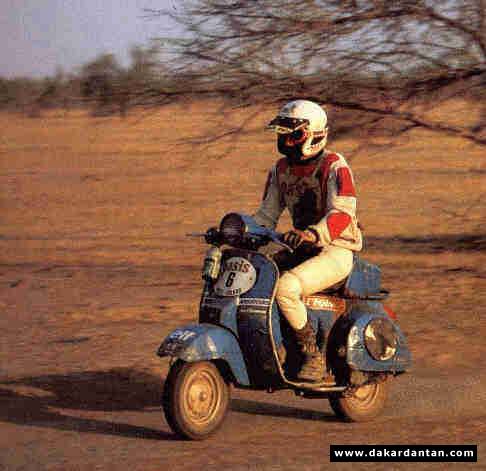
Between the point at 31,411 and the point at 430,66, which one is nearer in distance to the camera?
the point at 31,411

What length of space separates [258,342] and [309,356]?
1.23 feet

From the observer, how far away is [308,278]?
23.8 feet

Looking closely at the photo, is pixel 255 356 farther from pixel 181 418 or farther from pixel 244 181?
pixel 244 181

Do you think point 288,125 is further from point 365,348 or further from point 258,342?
point 365,348

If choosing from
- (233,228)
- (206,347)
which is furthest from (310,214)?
(206,347)

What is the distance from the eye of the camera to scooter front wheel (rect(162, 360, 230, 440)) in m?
6.80

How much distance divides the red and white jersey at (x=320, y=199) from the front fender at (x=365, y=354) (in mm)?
472

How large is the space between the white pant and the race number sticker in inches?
7.6

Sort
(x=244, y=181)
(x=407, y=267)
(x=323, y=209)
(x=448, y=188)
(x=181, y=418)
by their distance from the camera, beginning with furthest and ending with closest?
(x=244, y=181), (x=448, y=188), (x=407, y=267), (x=323, y=209), (x=181, y=418)

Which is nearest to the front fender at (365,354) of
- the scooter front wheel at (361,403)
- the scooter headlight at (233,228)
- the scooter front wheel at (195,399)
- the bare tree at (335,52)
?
the scooter front wheel at (361,403)

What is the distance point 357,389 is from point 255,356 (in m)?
0.81

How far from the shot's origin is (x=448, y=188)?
2456 cm

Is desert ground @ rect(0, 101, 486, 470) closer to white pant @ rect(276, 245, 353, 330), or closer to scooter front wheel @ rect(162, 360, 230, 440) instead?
scooter front wheel @ rect(162, 360, 230, 440)

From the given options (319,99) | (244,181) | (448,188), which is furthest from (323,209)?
(244,181)
